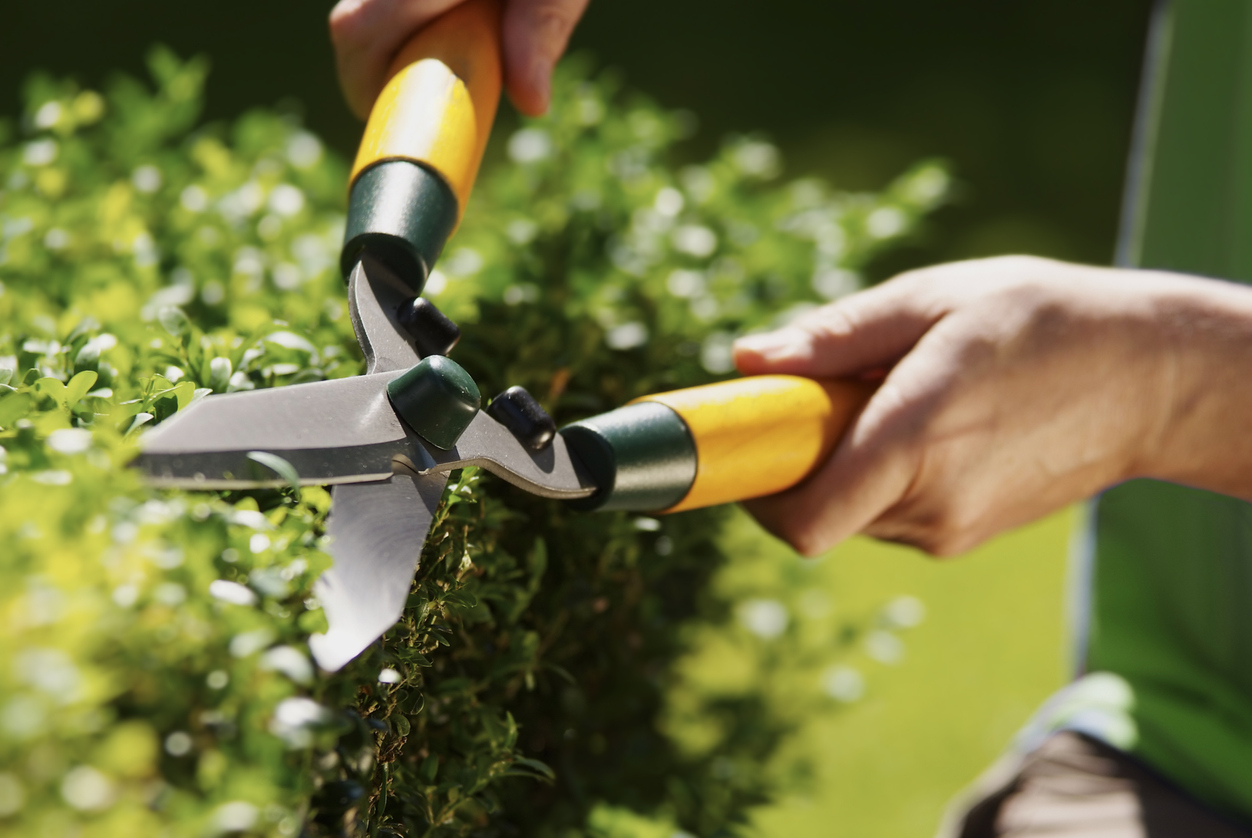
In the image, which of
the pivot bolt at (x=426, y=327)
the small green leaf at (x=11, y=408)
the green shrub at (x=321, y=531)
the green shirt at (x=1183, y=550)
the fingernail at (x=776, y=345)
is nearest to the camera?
the green shrub at (x=321, y=531)

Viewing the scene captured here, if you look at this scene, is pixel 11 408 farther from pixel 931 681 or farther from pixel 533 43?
pixel 931 681

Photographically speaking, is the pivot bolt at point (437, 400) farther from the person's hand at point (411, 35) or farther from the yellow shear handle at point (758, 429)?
the person's hand at point (411, 35)

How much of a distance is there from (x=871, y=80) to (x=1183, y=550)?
4.89 feet

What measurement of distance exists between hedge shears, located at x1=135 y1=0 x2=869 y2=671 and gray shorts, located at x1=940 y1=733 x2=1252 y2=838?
388mm

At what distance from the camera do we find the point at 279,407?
47cm

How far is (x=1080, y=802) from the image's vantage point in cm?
82

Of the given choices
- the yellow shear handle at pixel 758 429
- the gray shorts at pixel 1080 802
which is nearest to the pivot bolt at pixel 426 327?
the yellow shear handle at pixel 758 429

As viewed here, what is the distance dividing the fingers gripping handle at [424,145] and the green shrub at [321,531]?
0.26 feet

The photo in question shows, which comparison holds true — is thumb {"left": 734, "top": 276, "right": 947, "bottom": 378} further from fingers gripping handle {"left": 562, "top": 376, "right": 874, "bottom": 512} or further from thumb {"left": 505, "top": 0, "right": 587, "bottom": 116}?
thumb {"left": 505, "top": 0, "right": 587, "bottom": 116}

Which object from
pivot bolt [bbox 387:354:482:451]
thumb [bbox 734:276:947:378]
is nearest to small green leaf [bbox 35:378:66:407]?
pivot bolt [bbox 387:354:482:451]

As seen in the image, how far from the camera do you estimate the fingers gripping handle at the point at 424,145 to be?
596mm

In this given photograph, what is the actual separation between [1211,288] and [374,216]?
57 cm

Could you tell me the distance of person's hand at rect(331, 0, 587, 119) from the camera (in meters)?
0.70

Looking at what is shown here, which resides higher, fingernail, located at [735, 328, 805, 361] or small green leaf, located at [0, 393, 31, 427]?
small green leaf, located at [0, 393, 31, 427]
